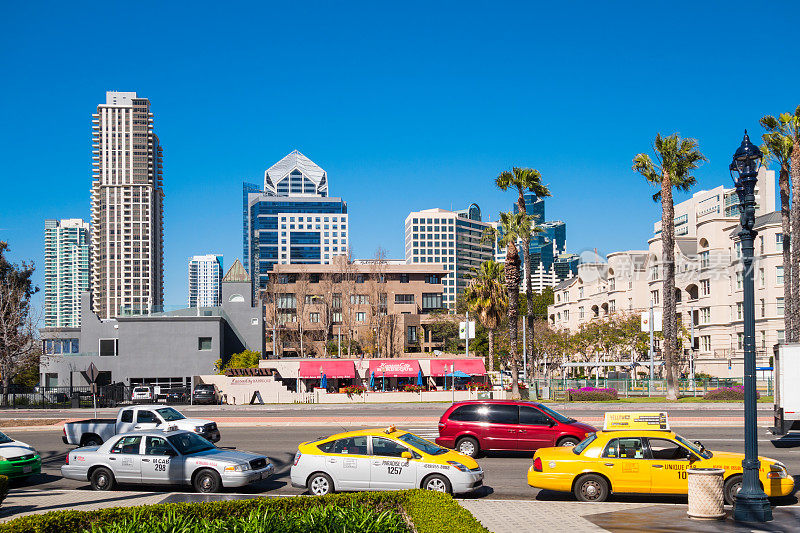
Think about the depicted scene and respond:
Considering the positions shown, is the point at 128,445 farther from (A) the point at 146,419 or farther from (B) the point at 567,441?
(B) the point at 567,441

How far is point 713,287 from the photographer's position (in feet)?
225

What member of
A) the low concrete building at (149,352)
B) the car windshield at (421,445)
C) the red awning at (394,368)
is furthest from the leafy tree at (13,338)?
the car windshield at (421,445)

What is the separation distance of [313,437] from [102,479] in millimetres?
11213

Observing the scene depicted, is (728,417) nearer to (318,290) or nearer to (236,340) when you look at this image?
(236,340)

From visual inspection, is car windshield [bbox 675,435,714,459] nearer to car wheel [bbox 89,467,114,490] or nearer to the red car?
the red car

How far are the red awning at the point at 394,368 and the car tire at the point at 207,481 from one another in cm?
3979

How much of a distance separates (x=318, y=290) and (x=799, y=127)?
181ft

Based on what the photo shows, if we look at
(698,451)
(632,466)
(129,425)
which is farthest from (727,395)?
(129,425)

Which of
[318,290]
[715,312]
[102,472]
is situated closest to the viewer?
[102,472]

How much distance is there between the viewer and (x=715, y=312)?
6800 centimetres

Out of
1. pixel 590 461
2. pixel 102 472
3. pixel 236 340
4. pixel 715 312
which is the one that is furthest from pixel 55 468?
pixel 715 312

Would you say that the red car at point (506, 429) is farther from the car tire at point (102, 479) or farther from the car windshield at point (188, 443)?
the car tire at point (102, 479)

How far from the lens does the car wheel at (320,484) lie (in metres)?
15.6

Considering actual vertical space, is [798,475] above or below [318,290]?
below
